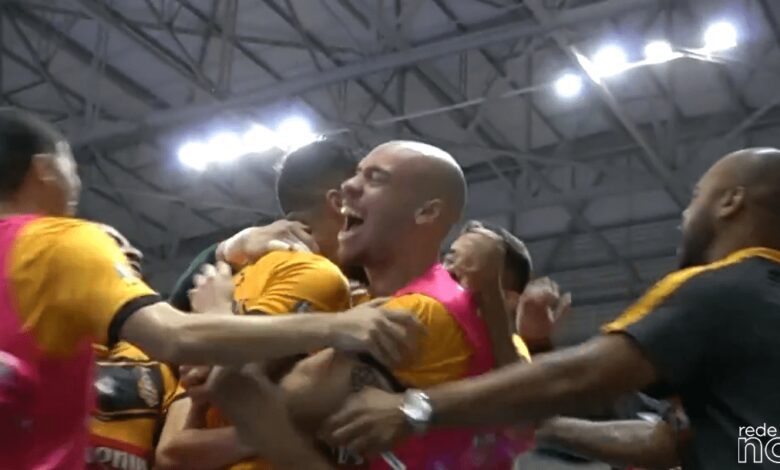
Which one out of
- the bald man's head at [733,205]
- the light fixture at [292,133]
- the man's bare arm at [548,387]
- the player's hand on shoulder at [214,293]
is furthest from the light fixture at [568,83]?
the man's bare arm at [548,387]

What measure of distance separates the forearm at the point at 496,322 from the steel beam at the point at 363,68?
6.16m

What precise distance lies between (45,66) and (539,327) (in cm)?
946

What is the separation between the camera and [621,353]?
2225mm

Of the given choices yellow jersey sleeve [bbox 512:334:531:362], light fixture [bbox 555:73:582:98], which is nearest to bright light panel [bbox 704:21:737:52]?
light fixture [bbox 555:73:582:98]

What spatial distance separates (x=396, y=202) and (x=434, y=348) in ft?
1.43

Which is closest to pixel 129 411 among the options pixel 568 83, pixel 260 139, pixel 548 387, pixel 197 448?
pixel 197 448

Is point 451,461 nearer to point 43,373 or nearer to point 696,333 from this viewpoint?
point 696,333

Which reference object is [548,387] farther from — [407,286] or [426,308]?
[407,286]

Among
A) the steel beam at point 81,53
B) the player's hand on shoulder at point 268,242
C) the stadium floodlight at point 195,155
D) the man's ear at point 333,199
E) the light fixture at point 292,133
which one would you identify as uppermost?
the steel beam at point 81,53

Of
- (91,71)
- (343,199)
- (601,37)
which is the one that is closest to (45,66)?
(91,71)

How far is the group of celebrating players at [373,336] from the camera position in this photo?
221 cm

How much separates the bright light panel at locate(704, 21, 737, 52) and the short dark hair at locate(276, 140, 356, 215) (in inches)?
285

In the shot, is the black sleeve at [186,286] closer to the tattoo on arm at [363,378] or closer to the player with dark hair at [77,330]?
the player with dark hair at [77,330]

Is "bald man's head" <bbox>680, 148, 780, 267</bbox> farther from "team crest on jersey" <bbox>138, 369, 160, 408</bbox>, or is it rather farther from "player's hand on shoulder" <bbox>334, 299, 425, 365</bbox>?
"team crest on jersey" <bbox>138, 369, 160, 408</bbox>
